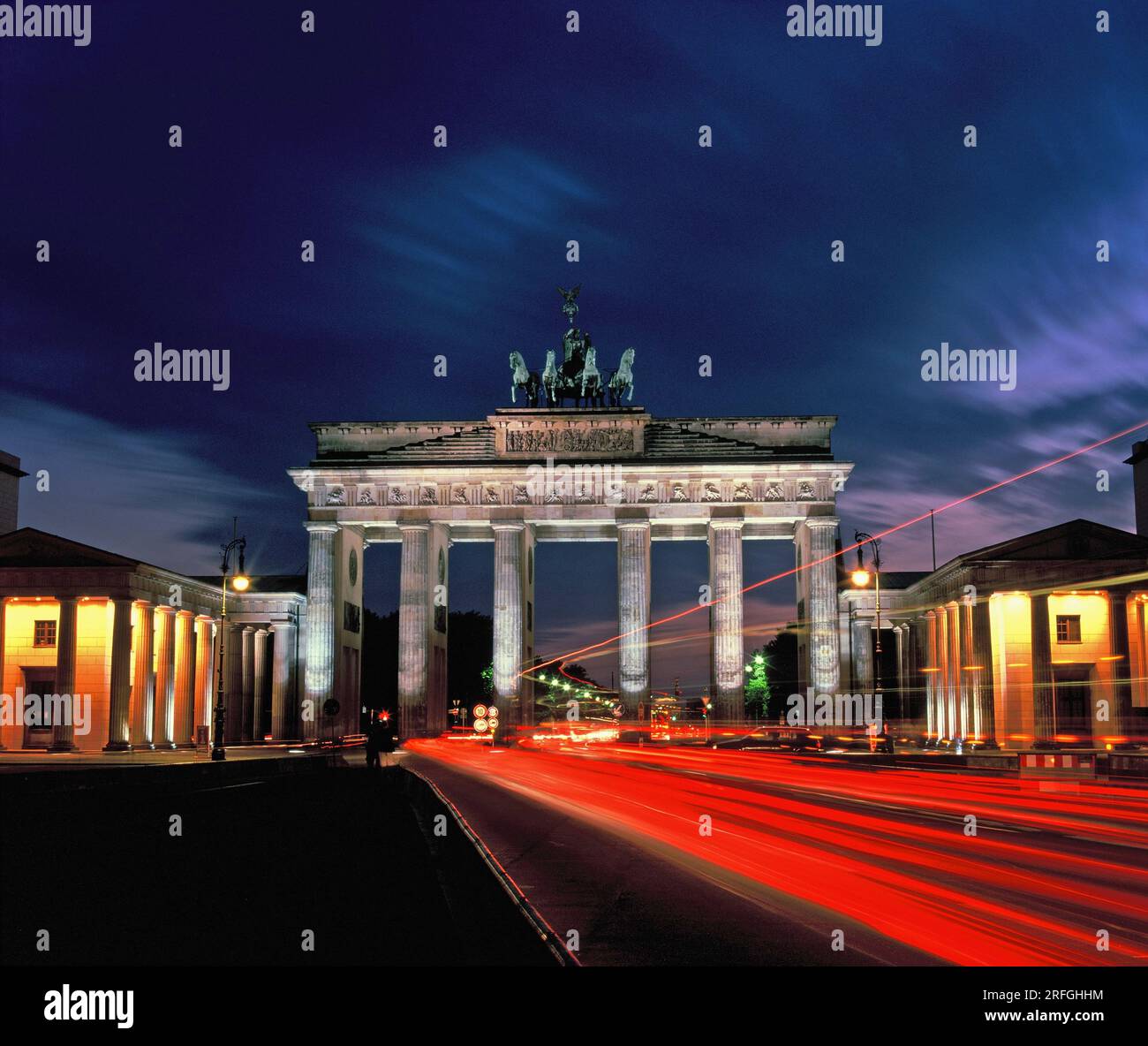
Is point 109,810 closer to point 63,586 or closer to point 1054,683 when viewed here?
point 63,586

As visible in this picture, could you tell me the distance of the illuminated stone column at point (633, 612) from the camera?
265ft

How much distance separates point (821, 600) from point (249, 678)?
39758 millimetres

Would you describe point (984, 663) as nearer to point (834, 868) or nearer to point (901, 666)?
point (901, 666)

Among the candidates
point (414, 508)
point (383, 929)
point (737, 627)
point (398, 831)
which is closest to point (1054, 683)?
point (737, 627)

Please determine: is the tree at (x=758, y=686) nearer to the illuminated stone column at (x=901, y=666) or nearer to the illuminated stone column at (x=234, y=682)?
the illuminated stone column at (x=901, y=666)

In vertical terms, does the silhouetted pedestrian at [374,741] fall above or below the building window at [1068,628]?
below

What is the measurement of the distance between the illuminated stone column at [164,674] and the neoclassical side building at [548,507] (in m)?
10.1

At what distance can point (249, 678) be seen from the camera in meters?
89.9

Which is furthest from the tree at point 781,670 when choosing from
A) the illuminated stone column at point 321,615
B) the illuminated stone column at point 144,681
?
the illuminated stone column at point 144,681

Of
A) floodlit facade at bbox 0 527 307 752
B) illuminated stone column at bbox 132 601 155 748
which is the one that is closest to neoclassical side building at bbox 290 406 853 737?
floodlit facade at bbox 0 527 307 752

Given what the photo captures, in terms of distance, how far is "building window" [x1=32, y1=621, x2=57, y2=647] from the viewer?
66250 millimetres

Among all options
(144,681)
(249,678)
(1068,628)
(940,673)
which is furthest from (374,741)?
(249,678)

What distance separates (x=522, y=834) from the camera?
21.3 metres

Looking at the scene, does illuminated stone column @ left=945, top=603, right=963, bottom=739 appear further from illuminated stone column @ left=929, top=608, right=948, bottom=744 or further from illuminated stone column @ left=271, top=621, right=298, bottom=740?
illuminated stone column @ left=271, top=621, right=298, bottom=740
